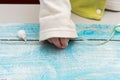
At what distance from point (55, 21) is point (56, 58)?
0.09 m

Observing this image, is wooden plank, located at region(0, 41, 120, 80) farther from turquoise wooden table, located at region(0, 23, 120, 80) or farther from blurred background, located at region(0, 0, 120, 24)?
blurred background, located at region(0, 0, 120, 24)

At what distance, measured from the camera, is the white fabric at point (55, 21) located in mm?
619

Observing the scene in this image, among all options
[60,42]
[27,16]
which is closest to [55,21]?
[60,42]

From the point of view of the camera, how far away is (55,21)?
62 centimetres

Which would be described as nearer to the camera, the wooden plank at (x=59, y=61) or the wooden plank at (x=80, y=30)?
the wooden plank at (x=59, y=61)

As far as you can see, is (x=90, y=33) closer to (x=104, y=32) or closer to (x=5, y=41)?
(x=104, y=32)

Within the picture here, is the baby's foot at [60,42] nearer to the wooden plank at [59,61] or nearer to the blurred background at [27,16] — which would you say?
the wooden plank at [59,61]

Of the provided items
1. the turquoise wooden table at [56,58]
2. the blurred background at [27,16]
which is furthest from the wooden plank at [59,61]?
the blurred background at [27,16]

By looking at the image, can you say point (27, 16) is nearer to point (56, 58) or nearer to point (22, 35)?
point (22, 35)

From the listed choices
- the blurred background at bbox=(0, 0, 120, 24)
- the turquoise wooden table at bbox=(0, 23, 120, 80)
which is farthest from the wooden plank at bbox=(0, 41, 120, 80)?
the blurred background at bbox=(0, 0, 120, 24)

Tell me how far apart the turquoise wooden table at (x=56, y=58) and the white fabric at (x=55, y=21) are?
42mm

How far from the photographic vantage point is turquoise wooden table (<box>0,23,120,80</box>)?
0.56 meters

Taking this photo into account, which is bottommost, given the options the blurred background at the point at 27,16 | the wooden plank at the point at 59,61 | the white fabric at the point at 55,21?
the wooden plank at the point at 59,61

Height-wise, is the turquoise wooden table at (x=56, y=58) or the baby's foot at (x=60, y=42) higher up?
the baby's foot at (x=60, y=42)
